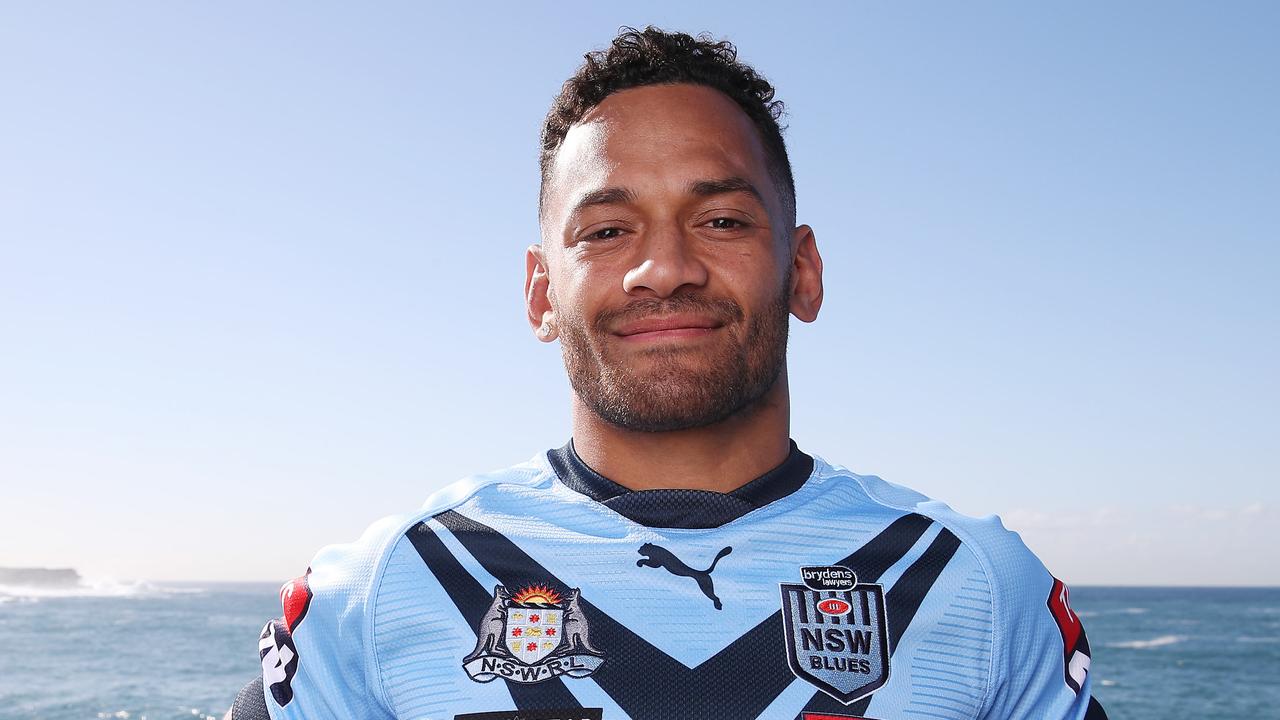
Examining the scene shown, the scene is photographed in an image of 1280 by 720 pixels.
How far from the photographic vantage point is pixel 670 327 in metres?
2.01

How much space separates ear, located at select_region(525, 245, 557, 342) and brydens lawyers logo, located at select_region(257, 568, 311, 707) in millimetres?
733

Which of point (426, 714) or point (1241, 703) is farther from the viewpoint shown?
point (1241, 703)

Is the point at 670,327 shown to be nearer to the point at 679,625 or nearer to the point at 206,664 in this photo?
the point at 679,625

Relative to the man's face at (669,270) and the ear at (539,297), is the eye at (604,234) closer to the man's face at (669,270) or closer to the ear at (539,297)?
the man's face at (669,270)

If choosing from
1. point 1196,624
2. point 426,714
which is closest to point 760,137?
point 426,714

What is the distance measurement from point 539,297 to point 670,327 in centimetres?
53

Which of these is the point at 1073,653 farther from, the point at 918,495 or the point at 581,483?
the point at 581,483

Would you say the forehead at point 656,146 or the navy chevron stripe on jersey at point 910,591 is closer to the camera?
the navy chevron stripe on jersey at point 910,591

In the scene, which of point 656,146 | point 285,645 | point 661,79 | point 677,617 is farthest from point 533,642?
point 661,79

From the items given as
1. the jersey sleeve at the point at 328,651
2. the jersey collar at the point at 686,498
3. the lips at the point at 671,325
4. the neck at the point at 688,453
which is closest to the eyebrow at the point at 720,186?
the lips at the point at 671,325

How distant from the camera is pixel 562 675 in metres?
1.87

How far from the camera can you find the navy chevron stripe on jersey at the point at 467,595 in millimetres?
1846

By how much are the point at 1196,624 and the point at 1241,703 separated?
96.2ft

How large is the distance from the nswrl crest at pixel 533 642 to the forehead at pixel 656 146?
0.80m
